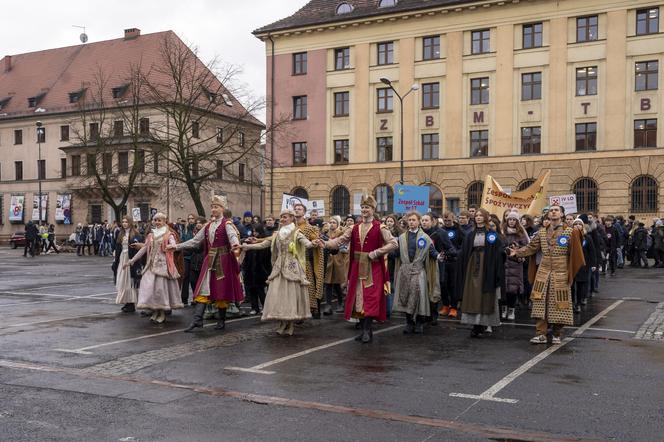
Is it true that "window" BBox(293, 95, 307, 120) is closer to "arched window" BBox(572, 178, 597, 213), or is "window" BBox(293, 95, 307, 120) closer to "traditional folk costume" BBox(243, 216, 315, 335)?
"arched window" BBox(572, 178, 597, 213)

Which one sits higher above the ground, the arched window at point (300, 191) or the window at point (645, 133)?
the window at point (645, 133)

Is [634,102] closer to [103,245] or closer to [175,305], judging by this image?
[103,245]

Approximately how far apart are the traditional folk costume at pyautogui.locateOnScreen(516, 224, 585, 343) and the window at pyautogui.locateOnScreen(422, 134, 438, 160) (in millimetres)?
34370

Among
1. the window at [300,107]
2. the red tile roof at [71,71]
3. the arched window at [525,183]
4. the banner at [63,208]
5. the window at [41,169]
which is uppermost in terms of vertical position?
the red tile roof at [71,71]

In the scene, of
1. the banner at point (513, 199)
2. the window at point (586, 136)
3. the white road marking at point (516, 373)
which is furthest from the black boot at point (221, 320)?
the window at point (586, 136)

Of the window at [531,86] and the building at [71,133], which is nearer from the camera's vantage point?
the window at [531,86]

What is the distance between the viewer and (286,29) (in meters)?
48.4

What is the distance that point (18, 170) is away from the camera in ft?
228

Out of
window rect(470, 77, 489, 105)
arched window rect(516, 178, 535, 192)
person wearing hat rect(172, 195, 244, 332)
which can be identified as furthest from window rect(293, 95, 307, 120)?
person wearing hat rect(172, 195, 244, 332)

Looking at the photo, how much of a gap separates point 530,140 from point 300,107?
1541cm

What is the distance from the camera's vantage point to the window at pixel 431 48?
4422cm

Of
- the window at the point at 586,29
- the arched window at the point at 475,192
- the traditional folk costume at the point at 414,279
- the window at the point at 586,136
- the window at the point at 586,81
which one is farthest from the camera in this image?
the arched window at the point at 475,192

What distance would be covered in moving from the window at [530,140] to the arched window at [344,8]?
44.9 feet

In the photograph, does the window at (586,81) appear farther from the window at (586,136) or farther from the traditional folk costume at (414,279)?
the traditional folk costume at (414,279)
